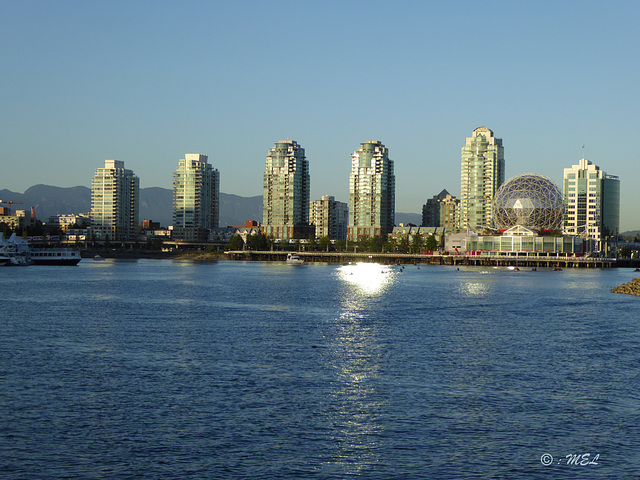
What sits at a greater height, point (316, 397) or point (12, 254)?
point (12, 254)

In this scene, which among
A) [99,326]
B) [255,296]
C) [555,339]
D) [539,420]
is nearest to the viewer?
[539,420]

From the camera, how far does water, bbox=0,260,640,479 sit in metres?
24.7

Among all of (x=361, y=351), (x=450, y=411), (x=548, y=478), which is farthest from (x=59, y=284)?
(x=548, y=478)

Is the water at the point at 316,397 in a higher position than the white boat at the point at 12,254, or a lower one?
lower

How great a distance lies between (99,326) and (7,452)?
34287mm

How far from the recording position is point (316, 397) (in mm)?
33750

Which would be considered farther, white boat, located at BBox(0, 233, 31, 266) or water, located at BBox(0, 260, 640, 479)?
white boat, located at BBox(0, 233, 31, 266)

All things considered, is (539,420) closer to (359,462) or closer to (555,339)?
(359,462)

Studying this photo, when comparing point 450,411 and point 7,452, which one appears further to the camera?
point 450,411

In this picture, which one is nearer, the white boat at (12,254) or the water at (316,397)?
the water at (316,397)

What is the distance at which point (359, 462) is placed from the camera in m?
24.7

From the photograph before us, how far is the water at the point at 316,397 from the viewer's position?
24.7 metres

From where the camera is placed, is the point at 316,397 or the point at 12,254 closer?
the point at 316,397

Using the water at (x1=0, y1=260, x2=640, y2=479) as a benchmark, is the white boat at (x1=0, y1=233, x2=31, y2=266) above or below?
above
